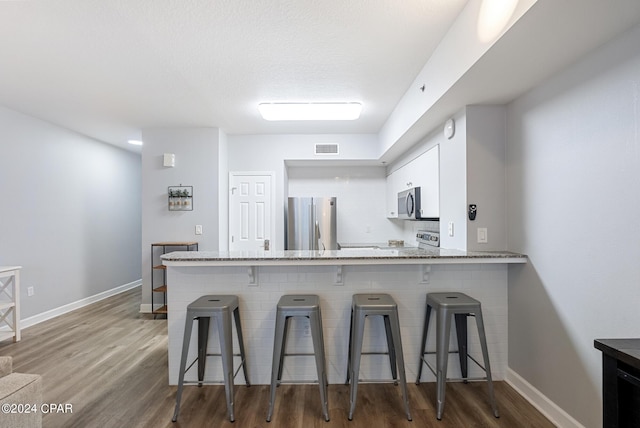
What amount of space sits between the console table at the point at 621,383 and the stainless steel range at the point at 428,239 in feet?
6.89

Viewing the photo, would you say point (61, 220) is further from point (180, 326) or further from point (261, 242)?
point (180, 326)

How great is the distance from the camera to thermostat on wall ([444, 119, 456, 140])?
2.60 metres

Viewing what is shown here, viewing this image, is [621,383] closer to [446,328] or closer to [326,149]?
[446,328]

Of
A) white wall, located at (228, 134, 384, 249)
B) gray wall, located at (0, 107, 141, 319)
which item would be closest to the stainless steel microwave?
white wall, located at (228, 134, 384, 249)

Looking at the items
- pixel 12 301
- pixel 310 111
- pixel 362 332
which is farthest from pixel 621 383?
pixel 12 301

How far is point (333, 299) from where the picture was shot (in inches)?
92.8

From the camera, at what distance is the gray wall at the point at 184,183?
414cm

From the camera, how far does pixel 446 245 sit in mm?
2742

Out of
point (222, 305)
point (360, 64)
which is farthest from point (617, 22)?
point (222, 305)

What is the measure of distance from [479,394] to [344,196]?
3.39 metres

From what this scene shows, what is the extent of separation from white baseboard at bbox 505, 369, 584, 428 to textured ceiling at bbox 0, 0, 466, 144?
2499 millimetres

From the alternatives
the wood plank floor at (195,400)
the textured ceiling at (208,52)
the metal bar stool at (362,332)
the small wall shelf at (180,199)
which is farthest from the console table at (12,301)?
the metal bar stool at (362,332)

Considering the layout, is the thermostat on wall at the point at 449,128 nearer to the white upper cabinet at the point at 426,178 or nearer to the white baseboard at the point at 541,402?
the white upper cabinet at the point at 426,178

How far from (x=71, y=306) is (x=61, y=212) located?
4.39 ft
